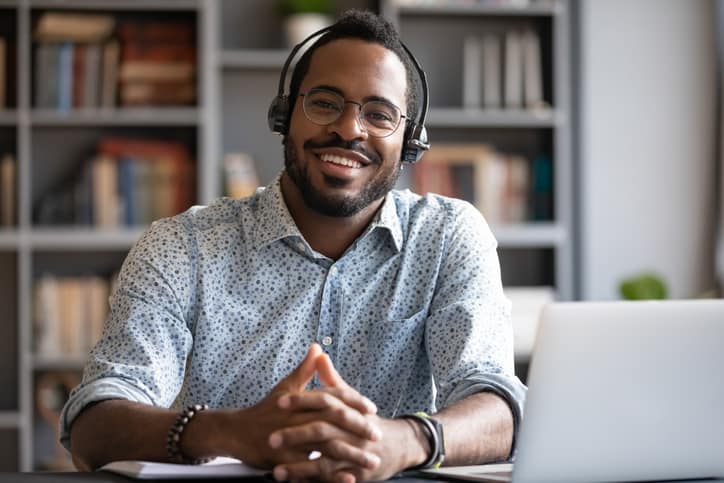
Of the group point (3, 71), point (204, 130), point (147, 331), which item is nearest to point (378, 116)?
point (147, 331)

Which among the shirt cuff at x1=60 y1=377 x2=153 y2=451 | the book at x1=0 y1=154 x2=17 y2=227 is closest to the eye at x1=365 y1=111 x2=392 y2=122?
the shirt cuff at x1=60 y1=377 x2=153 y2=451

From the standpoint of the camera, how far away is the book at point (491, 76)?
3.79 metres

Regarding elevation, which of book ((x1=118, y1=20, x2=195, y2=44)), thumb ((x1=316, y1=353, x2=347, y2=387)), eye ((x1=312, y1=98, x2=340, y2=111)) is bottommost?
thumb ((x1=316, y1=353, x2=347, y2=387))

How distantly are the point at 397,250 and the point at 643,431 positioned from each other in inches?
28.8

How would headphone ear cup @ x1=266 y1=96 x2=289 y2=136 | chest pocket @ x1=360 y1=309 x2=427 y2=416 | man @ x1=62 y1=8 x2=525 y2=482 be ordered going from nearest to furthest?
man @ x1=62 y1=8 x2=525 y2=482, chest pocket @ x1=360 y1=309 x2=427 y2=416, headphone ear cup @ x1=266 y1=96 x2=289 y2=136

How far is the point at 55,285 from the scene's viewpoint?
360 cm

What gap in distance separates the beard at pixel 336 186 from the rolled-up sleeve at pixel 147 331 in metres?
0.21

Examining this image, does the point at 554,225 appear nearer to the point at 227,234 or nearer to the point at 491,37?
the point at 491,37

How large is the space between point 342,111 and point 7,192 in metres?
2.17

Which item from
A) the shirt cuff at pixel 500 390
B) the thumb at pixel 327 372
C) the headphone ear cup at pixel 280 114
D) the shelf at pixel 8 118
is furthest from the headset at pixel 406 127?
the shelf at pixel 8 118

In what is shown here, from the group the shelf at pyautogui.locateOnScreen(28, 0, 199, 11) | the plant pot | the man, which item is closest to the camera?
the man

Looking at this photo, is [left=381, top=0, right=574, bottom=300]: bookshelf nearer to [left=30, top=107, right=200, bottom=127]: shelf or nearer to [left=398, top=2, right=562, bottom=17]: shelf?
[left=398, top=2, right=562, bottom=17]: shelf

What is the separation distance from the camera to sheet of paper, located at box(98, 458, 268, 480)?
1.15 m

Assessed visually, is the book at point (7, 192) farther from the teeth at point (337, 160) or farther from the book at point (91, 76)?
the teeth at point (337, 160)
